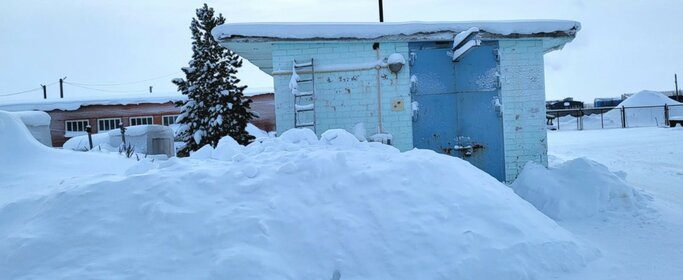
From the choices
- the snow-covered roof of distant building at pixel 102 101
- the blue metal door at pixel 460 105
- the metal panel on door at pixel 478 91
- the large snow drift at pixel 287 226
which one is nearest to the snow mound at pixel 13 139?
the large snow drift at pixel 287 226

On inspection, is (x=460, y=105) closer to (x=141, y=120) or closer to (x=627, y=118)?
(x=141, y=120)

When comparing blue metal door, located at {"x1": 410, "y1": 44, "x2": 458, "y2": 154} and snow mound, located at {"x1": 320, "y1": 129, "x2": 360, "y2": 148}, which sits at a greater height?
blue metal door, located at {"x1": 410, "y1": 44, "x2": 458, "y2": 154}

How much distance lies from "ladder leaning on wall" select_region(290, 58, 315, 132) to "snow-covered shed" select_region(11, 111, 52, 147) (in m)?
8.36

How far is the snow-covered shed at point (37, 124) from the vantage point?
1272cm

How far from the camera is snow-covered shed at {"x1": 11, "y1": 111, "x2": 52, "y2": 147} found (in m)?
12.7

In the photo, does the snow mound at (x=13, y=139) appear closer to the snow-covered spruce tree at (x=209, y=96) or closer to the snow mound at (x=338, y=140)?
the snow-covered spruce tree at (x=209, y=96)

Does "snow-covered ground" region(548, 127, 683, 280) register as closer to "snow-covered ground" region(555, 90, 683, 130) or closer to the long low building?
the long low building

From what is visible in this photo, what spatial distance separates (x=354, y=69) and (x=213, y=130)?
7.32 m

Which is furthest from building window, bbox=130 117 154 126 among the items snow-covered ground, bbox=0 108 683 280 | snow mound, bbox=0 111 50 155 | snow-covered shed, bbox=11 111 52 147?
snow-covered ground, bbox=0 108 683 280

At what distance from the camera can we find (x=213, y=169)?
209 inches

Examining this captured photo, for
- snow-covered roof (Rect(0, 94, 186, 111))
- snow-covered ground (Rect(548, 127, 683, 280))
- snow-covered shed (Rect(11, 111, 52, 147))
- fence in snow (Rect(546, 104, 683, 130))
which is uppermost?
snow-covered roof (Rect(0, 94, 186, 111))

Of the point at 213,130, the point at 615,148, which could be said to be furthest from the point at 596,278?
the point at 615,148

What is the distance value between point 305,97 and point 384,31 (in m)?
1.85

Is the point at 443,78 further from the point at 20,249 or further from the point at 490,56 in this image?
the point at 20,249
